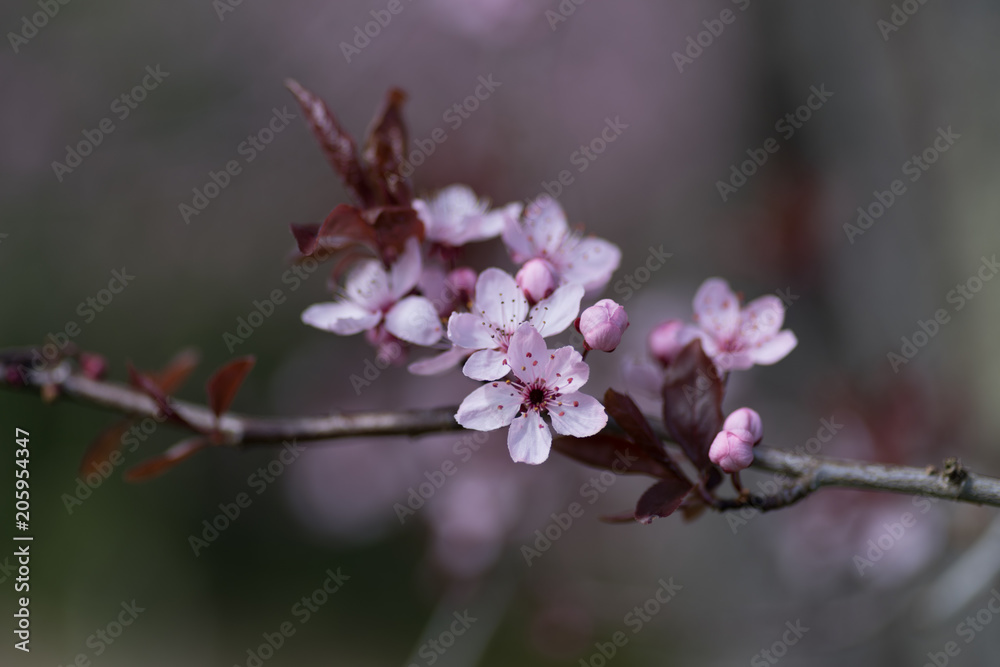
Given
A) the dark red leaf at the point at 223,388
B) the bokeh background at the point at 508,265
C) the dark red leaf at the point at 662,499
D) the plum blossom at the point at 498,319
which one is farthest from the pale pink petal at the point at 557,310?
the bokeh background at the point at 508,265

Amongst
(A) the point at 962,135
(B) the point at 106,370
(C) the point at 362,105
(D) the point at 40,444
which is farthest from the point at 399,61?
(B) the point at 106,370

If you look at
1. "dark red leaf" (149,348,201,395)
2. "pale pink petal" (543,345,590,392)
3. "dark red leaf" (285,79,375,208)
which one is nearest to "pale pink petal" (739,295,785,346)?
"pale pink petal" (543,345,590,392)

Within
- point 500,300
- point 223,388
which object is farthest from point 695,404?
point 223,388

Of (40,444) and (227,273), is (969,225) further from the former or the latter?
(40,444)

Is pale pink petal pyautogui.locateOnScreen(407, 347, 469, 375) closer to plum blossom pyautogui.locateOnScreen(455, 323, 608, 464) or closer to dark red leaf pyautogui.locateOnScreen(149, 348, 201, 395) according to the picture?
plum blossom pyautogui.locateOnScreen(455, 323, 608, 464)

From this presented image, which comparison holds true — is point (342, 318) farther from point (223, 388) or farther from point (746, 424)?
point (746, 424)

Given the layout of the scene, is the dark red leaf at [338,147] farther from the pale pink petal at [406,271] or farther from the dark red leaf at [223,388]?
the dark red leaf at [223,388]
